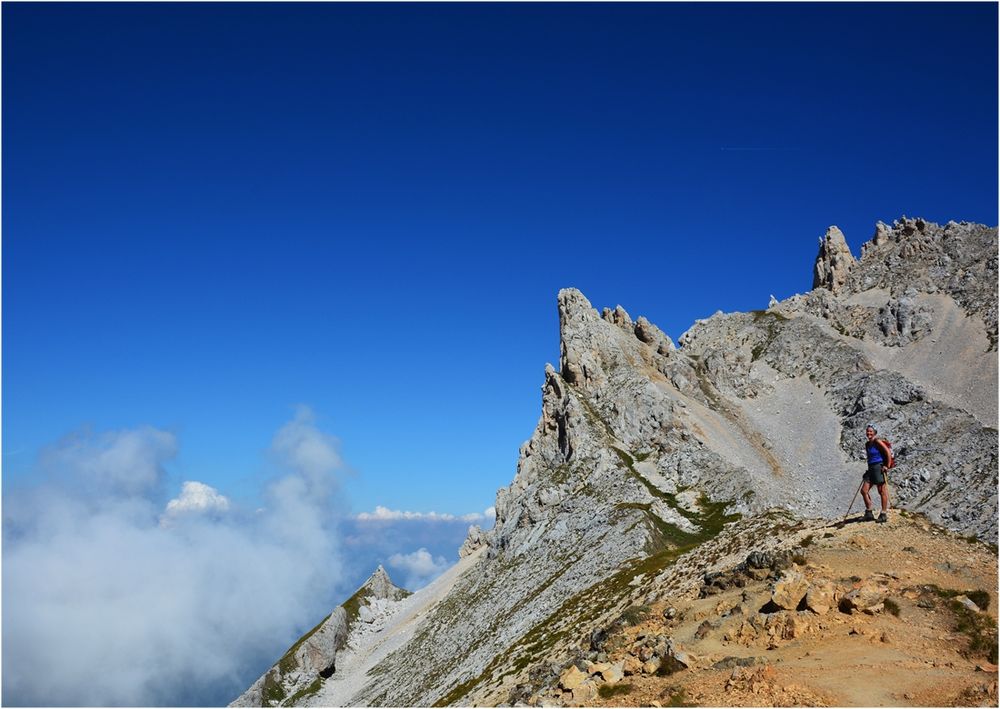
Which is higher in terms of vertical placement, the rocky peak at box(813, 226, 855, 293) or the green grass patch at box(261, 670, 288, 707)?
the rocky peak at box(813, 226, 855, 293)

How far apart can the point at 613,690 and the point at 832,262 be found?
193 metres

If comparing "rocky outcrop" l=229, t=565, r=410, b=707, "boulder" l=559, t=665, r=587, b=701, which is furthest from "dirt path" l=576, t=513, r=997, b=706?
"rocky outcrop" l=229, t=565, r=410, b=707

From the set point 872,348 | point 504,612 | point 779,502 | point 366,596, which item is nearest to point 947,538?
point 504,612

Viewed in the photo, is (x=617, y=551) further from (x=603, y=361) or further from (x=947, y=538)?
(x=603, y=361)

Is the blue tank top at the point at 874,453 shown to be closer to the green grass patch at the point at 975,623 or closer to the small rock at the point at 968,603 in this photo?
the green grass patch at the point at 975,623

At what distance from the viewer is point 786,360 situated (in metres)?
153

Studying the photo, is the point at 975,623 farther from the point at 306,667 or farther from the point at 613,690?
the point at 306,667

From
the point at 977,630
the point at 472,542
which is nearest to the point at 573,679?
the point at 977,630

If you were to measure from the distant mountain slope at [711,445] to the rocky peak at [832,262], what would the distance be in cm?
64

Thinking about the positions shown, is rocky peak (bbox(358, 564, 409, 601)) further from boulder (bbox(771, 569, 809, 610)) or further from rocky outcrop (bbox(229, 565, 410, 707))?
boulder (bbox(771, 569, 809, 610))

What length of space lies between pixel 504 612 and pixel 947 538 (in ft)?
192

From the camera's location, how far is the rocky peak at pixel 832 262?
179 metres

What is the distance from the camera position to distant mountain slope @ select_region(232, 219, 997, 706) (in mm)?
66250

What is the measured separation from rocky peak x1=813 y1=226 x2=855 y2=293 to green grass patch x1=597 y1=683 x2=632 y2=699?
184333 mm
